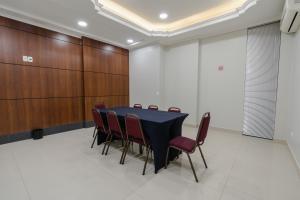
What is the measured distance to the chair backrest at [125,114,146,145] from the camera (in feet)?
7.60

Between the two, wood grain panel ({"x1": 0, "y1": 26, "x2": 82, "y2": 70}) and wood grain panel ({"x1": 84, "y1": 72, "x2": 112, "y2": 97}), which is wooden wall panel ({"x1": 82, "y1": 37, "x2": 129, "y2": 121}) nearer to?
wood grain panel ({"x1": 84, "y1": 72, "x2": 112, "y2": 97})

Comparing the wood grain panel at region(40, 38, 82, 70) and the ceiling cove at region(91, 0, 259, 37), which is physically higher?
the ceiling cove at region(91, 0, 259, 37)

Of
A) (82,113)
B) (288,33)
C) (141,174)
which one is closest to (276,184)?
(141,174)

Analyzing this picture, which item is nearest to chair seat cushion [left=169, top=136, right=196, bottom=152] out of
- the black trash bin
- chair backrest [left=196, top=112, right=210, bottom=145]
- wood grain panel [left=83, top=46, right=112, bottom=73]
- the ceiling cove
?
chair backrest [left=196, top=112, right=210, bottom=145]

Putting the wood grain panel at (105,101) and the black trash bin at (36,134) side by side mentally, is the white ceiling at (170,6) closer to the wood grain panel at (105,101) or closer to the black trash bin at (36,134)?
the wood grain panel at (105,101)

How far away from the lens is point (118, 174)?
2.33 meters

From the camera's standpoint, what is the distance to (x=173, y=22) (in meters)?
4.56

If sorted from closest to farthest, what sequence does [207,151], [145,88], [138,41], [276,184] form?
[276,184] < [207,151] < [138,41] < [145,88]

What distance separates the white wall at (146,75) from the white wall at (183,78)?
0.37 m

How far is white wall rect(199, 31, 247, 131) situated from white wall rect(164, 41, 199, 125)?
0.79ft

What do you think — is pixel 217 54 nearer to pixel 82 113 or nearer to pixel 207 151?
pixel 207 151

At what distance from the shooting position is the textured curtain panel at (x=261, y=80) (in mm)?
3715

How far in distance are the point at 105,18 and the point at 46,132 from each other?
3.57m

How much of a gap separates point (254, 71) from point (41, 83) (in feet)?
19.4
